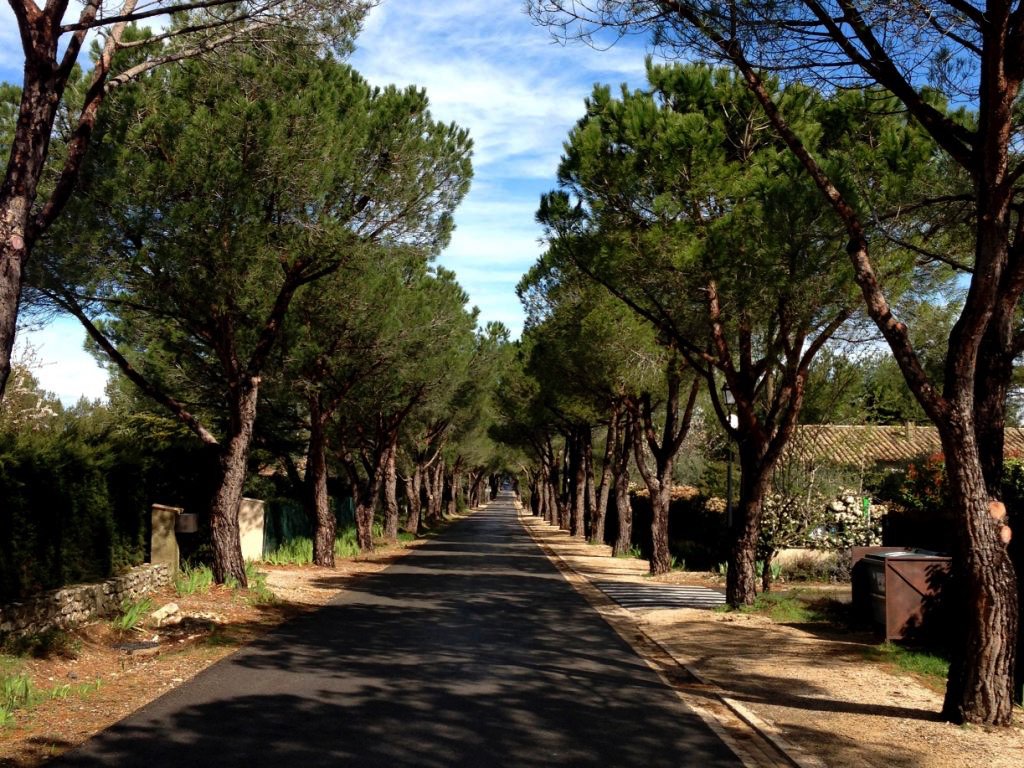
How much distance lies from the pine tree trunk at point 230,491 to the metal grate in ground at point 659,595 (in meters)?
6.77

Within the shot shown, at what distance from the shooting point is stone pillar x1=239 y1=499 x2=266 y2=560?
23234 millimetres

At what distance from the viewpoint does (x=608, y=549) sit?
34969mm

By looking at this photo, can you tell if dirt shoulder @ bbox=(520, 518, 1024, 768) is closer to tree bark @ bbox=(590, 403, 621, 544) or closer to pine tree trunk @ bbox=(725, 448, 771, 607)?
pine tree trunk @ bbox=(725, 448, 771, 607)

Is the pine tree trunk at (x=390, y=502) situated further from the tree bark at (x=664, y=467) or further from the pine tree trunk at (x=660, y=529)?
the pine tree trunk at (x=660, y=529)

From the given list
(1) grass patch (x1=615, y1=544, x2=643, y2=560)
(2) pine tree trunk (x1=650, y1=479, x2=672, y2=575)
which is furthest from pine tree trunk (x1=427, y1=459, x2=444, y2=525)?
(2) pine tree trunk (x1=650, y1=479, x2=672, y2=575)

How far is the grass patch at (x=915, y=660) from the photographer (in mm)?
10023

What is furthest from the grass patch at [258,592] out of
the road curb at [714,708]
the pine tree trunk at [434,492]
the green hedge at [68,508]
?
the pine tree trunk at [434,492]

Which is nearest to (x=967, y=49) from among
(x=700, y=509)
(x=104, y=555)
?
(x=104, y=555)

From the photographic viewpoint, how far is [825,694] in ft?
29.6

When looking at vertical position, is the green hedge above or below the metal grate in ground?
above

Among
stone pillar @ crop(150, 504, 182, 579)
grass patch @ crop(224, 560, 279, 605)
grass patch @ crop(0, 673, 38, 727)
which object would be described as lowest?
grass patch @ crop(224, 560, 279, 605)

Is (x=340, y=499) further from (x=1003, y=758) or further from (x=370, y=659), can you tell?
(x=1003, y=758)

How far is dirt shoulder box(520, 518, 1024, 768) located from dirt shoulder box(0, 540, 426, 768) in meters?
5.20

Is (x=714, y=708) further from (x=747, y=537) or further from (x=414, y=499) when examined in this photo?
(x=414, y=499)
